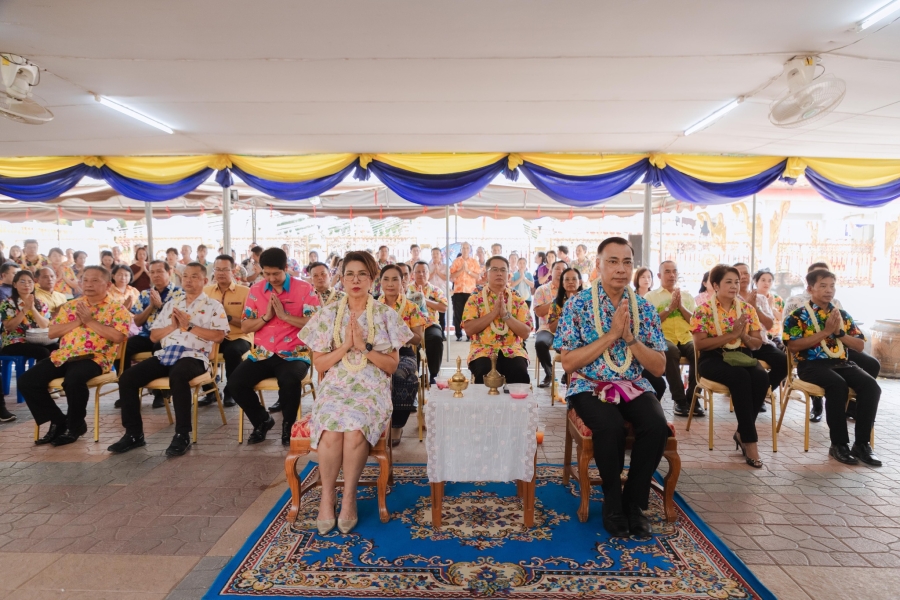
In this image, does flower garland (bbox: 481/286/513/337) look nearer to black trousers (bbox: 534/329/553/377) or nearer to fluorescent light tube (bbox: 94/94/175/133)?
black trousers (bbox: 534/329/553/377)

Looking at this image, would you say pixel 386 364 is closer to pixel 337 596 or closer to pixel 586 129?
pixel 337 596

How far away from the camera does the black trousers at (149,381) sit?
14.4ft

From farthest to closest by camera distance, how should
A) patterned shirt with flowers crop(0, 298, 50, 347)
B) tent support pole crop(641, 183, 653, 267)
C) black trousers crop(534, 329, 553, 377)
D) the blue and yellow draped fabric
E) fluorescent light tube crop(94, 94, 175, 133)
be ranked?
tent support pole crop(641, 183, 653, 267) < the blue and yellow draped fabric < black trousers crop(534, 329, 553, 377) < patterned shirt with flowers crop(0, 298, 50, 347) < fluorescent light tube crop(94, 94, 175, 133)

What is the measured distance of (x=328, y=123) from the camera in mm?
5500

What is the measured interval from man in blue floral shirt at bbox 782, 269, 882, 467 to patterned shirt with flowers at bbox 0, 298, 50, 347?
7.18 meters

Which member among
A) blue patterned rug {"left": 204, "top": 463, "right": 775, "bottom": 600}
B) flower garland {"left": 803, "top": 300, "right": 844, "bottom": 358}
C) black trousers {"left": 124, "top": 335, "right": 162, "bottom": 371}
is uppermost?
flower garland {"left": 803, "top": 300, "right": 844, "bottom": 358}

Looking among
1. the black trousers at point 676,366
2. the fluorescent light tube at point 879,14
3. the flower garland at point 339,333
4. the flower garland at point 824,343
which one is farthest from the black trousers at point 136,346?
the fluorescent light tube at point 879,14

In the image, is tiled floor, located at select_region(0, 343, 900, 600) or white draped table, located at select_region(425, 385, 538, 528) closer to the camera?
tiled floor, located at select_region(0, 343, 900, 600)

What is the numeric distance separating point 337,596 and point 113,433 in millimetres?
3388

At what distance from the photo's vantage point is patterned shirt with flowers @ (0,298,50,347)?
5527mm

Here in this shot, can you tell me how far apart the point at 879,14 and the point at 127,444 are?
582 cm

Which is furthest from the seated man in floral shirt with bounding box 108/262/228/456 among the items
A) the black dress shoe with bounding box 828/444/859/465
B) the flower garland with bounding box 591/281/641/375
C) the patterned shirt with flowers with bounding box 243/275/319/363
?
the black dress shoe with bounding box 828/444/859/465

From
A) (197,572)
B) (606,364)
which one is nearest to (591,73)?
(606,364)

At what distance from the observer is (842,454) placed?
13.6ft
